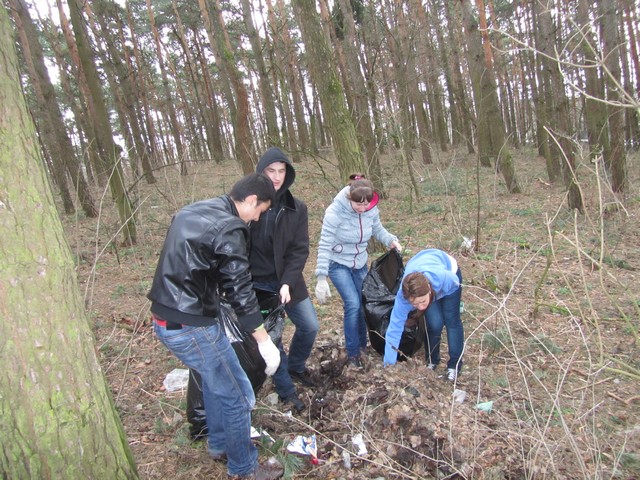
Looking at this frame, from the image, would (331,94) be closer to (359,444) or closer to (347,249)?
(347,249)

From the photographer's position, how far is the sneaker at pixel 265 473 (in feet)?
7.62

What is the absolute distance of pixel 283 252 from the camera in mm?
2998

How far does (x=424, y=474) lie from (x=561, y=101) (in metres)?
7.38

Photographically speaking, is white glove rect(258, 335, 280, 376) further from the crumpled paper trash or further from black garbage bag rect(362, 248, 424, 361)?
black garbage bag rect(362, 248, 424, 361)

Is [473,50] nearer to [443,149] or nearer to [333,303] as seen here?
[333,303]

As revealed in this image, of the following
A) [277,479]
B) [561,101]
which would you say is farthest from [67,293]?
[561,101]

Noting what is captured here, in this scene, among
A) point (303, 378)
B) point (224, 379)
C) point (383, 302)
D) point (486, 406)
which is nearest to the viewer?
point (224, 379)

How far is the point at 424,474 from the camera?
2311 mm

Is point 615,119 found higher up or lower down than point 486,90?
lower down

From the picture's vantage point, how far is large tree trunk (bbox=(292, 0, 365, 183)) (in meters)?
5.55

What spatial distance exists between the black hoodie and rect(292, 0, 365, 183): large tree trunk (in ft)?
8.65

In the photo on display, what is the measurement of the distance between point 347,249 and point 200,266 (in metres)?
1.78

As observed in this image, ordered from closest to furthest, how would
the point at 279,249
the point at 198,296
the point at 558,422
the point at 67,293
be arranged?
the point at 67,293, the point at 198,296, the point at 558,422, the point at 279,249

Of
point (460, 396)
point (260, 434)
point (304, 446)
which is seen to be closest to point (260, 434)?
point (260, 434)
